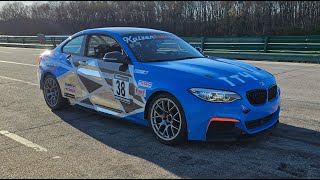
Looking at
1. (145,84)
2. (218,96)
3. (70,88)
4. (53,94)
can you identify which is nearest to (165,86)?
(145,84)

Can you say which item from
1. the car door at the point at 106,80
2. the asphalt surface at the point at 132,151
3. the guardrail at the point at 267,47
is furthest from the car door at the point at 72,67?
the guardrail at the point at 267,47

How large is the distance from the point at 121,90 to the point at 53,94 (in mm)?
2323

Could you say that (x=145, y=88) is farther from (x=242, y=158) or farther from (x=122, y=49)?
(x=242, y=158)

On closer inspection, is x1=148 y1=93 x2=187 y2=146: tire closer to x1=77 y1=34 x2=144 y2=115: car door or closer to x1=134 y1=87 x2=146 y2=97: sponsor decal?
x1=134 y1=87 x2=146 y2=97: sponsor decal

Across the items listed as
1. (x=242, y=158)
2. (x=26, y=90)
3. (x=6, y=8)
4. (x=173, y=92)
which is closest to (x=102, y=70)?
(x=173, y=92)

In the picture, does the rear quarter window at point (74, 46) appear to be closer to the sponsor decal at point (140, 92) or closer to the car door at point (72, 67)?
the car door at point (72, 67)

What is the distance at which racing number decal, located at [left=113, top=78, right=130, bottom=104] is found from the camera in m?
5.45

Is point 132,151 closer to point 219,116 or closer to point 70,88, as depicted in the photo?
point 219,116

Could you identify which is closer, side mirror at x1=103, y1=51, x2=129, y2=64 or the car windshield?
side mirror at x1=103, y1=51, x2=129, y2=64

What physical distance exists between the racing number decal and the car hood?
0.51 meters

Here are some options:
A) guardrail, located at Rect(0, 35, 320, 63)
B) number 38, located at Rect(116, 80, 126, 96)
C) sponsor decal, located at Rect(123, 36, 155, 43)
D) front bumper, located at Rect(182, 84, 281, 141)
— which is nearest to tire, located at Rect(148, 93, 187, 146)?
front bumper, located at Rect(182, 84, 281, 141)

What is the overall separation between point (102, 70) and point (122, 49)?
50 cm

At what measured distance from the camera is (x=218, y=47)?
68.4 ft

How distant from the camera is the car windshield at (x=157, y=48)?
5.54m
